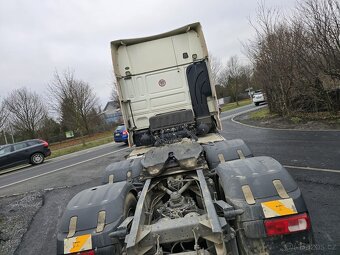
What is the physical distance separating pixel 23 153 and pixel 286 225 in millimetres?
18339

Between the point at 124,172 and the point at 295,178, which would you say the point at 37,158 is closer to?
the point at 124,172

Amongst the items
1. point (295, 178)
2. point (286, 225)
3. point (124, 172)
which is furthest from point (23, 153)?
point (286, 225)

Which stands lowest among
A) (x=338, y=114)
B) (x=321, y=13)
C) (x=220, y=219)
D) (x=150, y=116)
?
(x=338, y=114)

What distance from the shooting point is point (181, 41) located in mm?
6875

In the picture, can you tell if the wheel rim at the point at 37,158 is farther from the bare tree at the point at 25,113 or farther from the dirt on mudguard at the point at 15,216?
the bare tree at the point at 25,113

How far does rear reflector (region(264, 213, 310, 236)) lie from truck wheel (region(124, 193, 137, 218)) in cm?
140

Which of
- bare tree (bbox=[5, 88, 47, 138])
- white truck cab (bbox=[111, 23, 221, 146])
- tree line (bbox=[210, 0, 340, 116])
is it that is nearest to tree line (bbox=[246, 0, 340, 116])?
tree line (bbox=[210, 0, 340, 116])

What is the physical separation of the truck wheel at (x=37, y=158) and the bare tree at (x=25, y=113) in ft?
78.0

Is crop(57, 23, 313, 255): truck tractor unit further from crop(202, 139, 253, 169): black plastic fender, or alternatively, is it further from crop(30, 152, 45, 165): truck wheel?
crop(30, 152, 45, 165): truck wheel

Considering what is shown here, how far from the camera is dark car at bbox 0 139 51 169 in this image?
17797mm

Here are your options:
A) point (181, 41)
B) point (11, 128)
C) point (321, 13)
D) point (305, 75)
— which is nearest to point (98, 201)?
point (181, 41)

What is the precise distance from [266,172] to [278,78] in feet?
54.6

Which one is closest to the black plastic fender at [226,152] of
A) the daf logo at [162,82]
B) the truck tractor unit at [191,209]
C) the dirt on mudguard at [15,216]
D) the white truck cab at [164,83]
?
the truck tractor unit at [191,209]

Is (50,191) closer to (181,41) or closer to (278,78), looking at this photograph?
(181,41)
